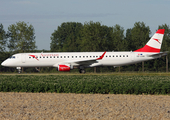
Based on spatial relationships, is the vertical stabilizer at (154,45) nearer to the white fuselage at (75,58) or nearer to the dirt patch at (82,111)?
the white fuselage at (75,58)

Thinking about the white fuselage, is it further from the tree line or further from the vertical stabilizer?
the tree line

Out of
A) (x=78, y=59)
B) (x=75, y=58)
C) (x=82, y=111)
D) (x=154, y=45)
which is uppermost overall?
(x=154, y=45)

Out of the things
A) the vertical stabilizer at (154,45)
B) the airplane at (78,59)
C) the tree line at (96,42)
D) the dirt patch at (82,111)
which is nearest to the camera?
the dirt patch at (82,111)

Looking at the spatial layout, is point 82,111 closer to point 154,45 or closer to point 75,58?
point 75,58

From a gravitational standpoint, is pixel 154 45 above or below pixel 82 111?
above

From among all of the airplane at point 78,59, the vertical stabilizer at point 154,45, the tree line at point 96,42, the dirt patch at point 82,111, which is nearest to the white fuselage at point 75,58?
the airplane at point 78,59

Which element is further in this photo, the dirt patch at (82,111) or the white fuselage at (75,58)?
the white fuselage at (75,58)

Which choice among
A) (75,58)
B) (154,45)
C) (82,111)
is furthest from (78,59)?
(82,111)

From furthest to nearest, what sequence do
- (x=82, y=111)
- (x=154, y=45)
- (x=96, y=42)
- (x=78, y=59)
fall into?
(x=96, y=42)
(x=154, y=45)
(x=78, y=59)
(x=82, y=111)

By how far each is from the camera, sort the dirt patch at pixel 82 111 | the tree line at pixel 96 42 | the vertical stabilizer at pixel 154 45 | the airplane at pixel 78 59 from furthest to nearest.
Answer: the tree line at pixel 96 42 < the vertical stabilizer at pixel 154 45 < the airplane at pixel 78 59 < the dirt patch at pixel 82 111

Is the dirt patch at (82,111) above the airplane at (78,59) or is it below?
below

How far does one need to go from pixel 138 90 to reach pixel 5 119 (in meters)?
11.1

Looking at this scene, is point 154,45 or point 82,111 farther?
point 154,45

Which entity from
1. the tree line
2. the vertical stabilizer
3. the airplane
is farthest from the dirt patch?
the tree line
